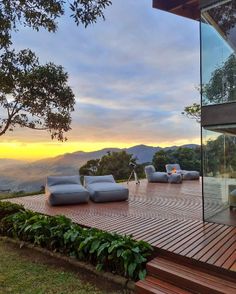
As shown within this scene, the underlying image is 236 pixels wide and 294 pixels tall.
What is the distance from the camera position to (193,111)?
18906 mm

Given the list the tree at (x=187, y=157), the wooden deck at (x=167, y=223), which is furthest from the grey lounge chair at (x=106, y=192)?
the tree at (x=187, y=157)

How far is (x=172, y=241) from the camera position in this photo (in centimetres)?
470

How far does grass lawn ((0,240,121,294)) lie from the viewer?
4312mm

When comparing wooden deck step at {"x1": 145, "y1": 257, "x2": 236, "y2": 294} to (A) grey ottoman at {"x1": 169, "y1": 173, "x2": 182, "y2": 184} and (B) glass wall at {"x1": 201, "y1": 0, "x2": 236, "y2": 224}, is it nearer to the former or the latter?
(B) glass wall at {"x1": 201, "y1": 0, "x2": 236, "y2": 224}

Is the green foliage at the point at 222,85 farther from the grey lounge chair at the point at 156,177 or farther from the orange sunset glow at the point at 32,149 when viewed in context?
the grey lounge chair at the point at 156,177

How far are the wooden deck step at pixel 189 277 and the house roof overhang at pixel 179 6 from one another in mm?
6704

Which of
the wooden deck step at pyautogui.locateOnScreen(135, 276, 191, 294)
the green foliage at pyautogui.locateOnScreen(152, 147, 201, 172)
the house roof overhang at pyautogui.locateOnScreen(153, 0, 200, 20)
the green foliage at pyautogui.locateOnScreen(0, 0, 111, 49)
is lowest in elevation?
the wooden deck step at pyautogui.locateOnScreen(135, 276, 191, 294)

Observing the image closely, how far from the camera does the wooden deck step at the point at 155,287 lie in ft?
12.6

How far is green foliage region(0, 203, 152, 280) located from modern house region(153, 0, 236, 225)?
2149 millimetres

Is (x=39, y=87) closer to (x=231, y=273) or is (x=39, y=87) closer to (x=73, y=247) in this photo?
(x=73, y=247)

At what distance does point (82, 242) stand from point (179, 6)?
671cm

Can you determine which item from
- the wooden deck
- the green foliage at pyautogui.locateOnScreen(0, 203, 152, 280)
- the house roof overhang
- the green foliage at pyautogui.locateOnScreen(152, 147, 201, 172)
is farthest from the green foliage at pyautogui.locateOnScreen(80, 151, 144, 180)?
the green foliage at pyautogui.locateOnScreen(0, 203, 152, 280)

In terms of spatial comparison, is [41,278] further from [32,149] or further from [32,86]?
[32,149]

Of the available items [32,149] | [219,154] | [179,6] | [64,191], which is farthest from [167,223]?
[32,149]
